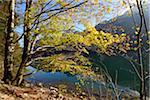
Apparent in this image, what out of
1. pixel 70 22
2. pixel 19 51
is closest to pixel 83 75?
pixel 70 22

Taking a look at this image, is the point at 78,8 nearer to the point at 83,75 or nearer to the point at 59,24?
the point at 59,24

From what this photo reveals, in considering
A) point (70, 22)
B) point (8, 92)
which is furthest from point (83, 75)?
point (8, 92)

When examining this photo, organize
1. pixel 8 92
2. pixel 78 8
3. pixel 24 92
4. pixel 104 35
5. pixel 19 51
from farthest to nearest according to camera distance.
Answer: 1. pixel 19 51
2. pixel 78 8
3. pixel 104 35
4. pixel 24 92
5. pixel 8 92

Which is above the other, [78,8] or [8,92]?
[78,8]

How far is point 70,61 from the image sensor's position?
36.6ft

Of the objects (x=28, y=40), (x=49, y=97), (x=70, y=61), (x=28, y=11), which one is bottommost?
(x=49, y=97)

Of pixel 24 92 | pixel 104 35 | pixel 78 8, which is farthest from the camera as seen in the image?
pixel 78 8

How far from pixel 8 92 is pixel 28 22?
2486mm

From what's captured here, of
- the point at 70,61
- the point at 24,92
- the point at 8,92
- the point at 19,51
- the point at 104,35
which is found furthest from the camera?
the point at 19,51

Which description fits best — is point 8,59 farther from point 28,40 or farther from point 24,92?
point 24,92

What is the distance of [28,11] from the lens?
9.70 m

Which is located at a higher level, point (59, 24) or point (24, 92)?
point (59, 24)

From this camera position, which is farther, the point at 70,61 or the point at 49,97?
the point at 70,61

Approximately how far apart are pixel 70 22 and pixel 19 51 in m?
7.42
